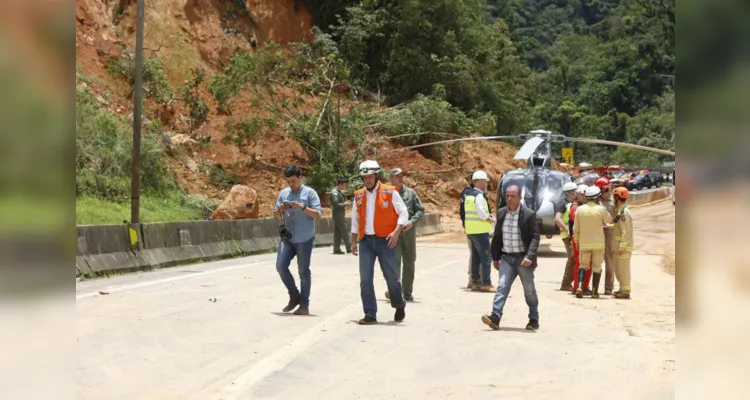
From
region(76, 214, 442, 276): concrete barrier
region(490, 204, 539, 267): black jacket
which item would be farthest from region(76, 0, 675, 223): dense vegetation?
region(490, 204, 539, 267): black jacket

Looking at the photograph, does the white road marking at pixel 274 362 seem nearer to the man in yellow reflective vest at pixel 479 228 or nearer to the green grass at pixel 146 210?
the man in yellow reflective vest at pixel 479 228

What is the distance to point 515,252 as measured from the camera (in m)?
12.6

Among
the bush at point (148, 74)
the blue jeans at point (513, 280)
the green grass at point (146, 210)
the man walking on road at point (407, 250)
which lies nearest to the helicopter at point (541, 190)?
the green grass at point (146, 210)

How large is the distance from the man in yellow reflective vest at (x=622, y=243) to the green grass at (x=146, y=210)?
14929mm

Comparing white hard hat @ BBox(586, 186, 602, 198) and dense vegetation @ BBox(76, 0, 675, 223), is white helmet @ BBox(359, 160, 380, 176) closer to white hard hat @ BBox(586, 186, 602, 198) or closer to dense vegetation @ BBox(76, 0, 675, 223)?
white hard hat @ BBox(586, 186, 602, 198)

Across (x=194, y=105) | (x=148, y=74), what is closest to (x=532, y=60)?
(x=194, y=105)

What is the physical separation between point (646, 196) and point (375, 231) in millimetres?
57062

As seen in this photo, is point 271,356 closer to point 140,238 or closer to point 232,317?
point 232,317

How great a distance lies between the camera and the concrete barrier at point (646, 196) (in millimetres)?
65875
